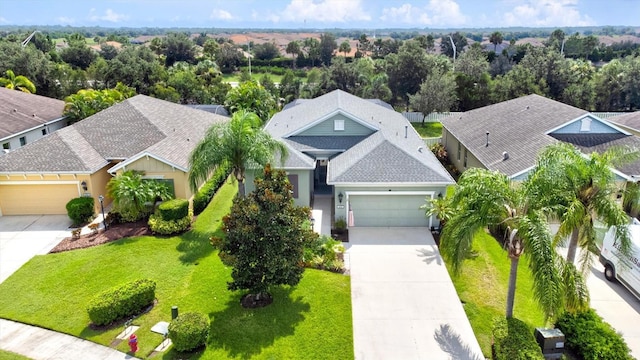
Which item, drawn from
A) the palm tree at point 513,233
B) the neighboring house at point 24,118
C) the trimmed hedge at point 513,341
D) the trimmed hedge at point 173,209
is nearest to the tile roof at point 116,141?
the trimmed hedge at point 173,209

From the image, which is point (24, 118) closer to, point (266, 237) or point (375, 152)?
point (375, 152)

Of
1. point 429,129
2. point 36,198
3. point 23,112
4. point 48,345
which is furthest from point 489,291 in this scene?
point 23,112

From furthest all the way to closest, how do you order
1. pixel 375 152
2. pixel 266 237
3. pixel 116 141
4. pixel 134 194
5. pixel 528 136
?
pixel 116 141
pixel 528 136
pixel 375 152
pixel 134 194
pixel 266 237

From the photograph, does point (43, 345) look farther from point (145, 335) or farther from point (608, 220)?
point (608, 220)

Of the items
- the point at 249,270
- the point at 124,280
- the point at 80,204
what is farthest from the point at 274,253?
the point at 80,204

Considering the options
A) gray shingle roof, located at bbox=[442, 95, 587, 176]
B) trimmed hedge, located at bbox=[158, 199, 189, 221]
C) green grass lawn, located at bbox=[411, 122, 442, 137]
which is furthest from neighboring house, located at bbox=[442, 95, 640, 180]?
trimmed hedge, located at bbox=[158, 199, 189, 221]

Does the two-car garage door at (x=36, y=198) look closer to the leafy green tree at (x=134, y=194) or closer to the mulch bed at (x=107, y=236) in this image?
the leafy green tree at (x=134, y=194)

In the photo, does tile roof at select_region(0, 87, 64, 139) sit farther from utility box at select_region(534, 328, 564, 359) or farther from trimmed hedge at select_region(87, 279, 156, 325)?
utility box at select_region(534, 328, 564, 359)
